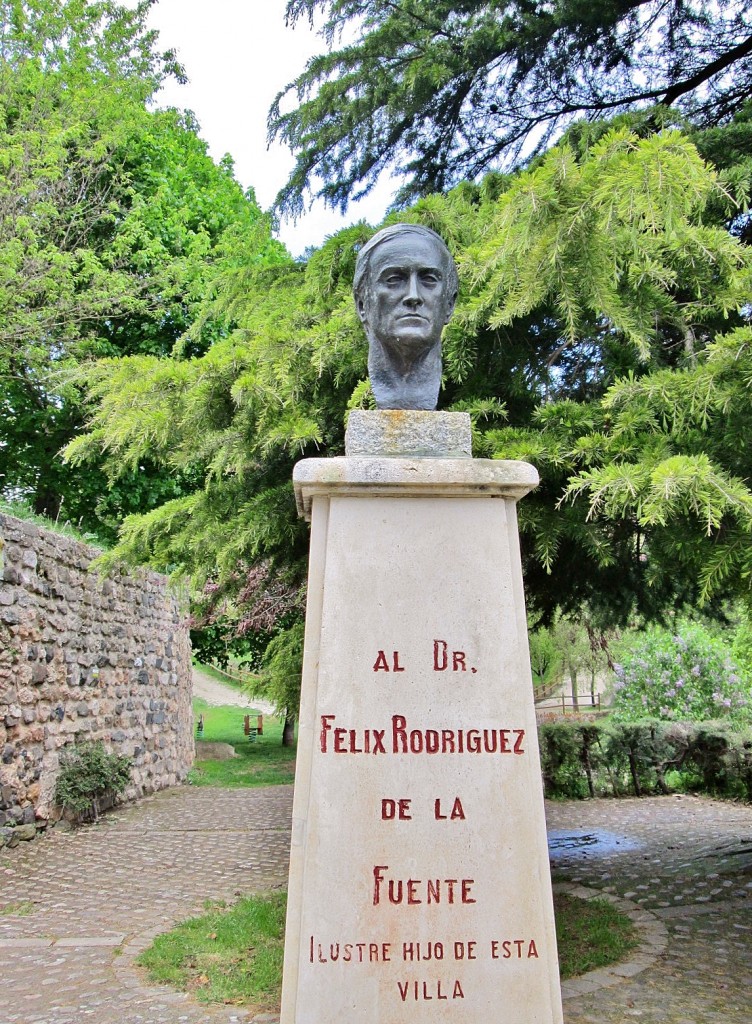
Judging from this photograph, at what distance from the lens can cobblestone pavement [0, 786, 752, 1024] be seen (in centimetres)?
404

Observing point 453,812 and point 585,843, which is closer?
point 453,812

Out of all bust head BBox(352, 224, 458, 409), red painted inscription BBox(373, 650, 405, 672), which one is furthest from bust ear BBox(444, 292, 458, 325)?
red painted inscription BBox(373, 650, 405, 672)

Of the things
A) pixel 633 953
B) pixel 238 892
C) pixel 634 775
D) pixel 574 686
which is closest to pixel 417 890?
pixel 633 953

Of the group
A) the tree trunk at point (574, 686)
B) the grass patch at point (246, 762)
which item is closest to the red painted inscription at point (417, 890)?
the grass patch at point (246, 762)

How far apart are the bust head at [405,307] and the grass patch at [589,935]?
126 inches

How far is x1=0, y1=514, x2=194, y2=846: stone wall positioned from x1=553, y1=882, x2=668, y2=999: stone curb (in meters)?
3.72

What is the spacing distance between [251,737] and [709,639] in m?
11.3

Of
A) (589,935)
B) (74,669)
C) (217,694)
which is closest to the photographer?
(589,935)

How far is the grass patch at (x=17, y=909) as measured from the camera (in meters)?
5.66

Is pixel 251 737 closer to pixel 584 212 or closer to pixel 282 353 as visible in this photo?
pixel 282 353

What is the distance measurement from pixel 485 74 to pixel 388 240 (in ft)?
10.8

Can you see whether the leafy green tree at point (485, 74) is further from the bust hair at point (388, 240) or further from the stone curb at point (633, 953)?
the stone curb at point (633, 953)

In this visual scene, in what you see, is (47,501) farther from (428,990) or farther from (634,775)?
(428,990)

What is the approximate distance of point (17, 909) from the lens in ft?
19.0
